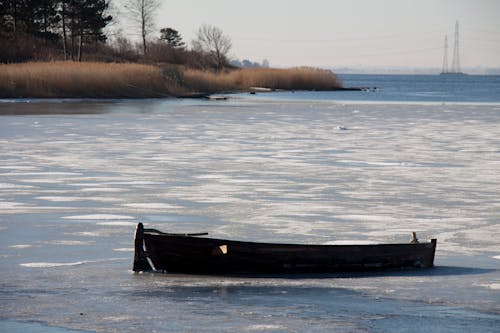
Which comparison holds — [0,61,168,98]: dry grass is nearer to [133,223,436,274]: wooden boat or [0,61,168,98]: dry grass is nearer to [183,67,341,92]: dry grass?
[183,67,341,92]: dry grass

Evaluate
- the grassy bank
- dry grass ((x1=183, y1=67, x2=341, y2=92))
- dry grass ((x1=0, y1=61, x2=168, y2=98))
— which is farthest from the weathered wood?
dry grass ((x1=183, y1=67, x2=341, y2=92))

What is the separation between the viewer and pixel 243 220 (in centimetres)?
1114

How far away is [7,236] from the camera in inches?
397

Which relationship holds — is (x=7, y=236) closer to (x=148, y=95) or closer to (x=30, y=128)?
(x=30, y=128)

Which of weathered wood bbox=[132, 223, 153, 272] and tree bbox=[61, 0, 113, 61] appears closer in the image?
weathered wood bbox=[132, 223, 153, 272]

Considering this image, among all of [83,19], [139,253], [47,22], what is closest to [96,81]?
[83,19]

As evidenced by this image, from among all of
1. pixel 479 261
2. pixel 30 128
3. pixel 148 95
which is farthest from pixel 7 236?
pixel 148 95

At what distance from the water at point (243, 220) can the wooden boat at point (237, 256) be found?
0.13m

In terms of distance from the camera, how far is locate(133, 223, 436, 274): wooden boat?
8562 millimetres

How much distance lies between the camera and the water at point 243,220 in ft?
23.5

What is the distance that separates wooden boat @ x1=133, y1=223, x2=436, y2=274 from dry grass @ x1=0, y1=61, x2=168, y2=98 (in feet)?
128

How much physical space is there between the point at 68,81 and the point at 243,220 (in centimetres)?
3747

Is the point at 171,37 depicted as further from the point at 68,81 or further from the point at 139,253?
the point at 139,253

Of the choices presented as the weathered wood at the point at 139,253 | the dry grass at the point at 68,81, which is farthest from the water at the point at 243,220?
the dry grass at the point at 68,81
